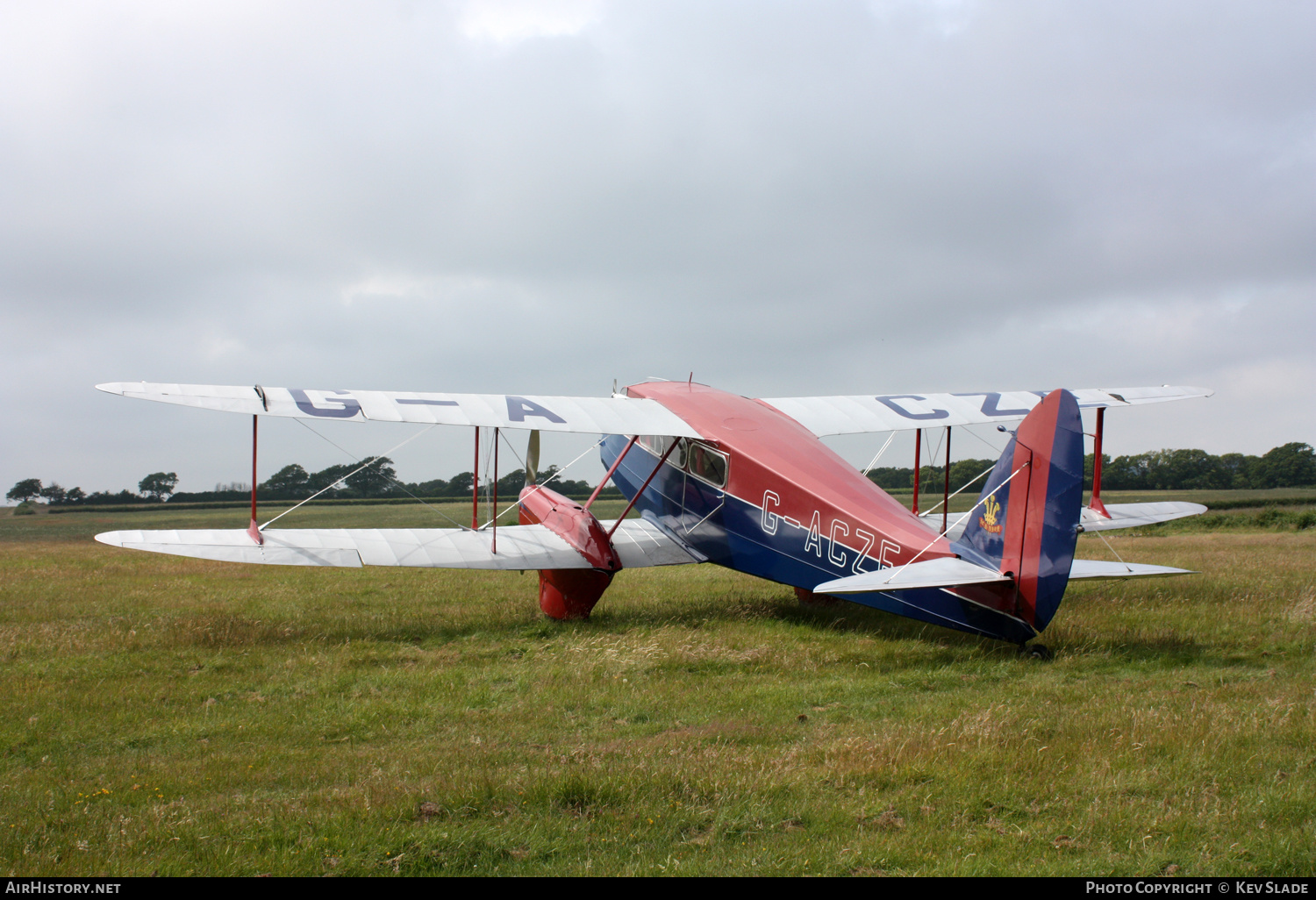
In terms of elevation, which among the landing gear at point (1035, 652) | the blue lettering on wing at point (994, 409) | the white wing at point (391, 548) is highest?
the blue lettering on wing at point (994, 409)

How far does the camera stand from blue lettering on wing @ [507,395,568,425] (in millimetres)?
10953

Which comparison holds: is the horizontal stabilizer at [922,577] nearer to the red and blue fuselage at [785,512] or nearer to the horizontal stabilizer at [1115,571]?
the red and blue fuselage at [785,512]

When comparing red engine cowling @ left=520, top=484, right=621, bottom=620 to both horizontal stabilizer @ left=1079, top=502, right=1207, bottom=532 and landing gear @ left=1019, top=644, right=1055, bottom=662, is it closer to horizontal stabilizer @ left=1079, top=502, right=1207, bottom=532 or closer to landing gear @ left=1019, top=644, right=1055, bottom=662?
landing gear @ left=1019, top=644, right=1055, bottom=662

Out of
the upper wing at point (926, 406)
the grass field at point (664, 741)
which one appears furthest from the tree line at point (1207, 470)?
the grass field at point (664, 741)

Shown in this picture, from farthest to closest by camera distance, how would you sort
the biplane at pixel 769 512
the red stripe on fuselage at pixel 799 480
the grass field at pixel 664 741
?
the red stripe on fuselage at pixel 799 480, the biplane at pixel 769 512, the grass field at pixel 664 741

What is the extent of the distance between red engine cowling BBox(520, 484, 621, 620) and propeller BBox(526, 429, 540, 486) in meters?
2.85

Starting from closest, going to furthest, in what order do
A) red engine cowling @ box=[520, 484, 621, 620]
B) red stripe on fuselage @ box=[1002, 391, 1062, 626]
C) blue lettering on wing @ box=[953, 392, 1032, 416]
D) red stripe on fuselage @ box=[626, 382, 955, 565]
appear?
red stripe on fuselage @ box=[1002, 391, 1062, 626] < red stripe on fuselage @ box=[626, 382, 955, 565] < red engine cowling @ box=[520, 484, 621, 620] < blue lettering on wing @ box=[953, 392, 1032, 416]

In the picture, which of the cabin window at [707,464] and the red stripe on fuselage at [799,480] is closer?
the red stripe on fuselage at [799,480]

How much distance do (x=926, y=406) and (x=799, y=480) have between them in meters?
4.80

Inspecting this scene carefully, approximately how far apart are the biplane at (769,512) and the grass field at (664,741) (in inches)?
32.2

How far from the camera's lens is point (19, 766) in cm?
580

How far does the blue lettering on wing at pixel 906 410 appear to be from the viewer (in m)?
13.4

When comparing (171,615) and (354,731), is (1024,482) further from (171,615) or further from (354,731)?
(171,615)
